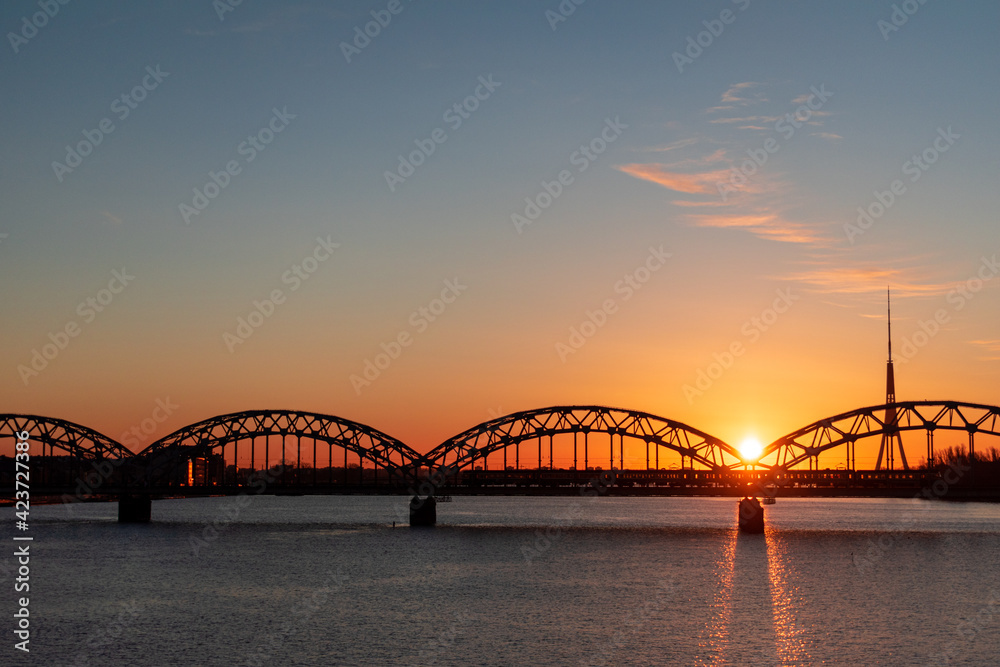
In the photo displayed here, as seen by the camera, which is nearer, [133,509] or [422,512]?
[422,512]

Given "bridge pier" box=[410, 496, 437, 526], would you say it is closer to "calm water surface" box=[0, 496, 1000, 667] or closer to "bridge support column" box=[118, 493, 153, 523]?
"calm water surface" box=[0, 496, 1000, 667]

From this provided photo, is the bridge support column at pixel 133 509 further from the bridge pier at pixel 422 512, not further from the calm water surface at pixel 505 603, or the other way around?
the calm water surface at pixel 505 603

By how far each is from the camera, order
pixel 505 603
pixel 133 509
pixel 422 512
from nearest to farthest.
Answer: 1. pixel 505 603
2. pixel 422 512
3. pixel 133 509

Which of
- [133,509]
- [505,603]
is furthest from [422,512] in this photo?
[505,603]

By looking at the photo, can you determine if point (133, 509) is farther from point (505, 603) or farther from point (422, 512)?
point (505, 603)

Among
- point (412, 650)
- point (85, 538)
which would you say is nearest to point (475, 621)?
point (412, 650)

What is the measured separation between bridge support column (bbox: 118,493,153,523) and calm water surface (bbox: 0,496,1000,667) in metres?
39.1

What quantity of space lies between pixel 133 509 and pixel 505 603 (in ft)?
326

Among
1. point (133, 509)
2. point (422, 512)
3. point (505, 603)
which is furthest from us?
point (133, 509)

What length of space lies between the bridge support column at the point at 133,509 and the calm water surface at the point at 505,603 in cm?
3905

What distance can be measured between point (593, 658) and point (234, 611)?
70.0ft

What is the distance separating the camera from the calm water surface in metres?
45.6

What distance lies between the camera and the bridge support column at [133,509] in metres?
145

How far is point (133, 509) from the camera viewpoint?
147000 millimetres
